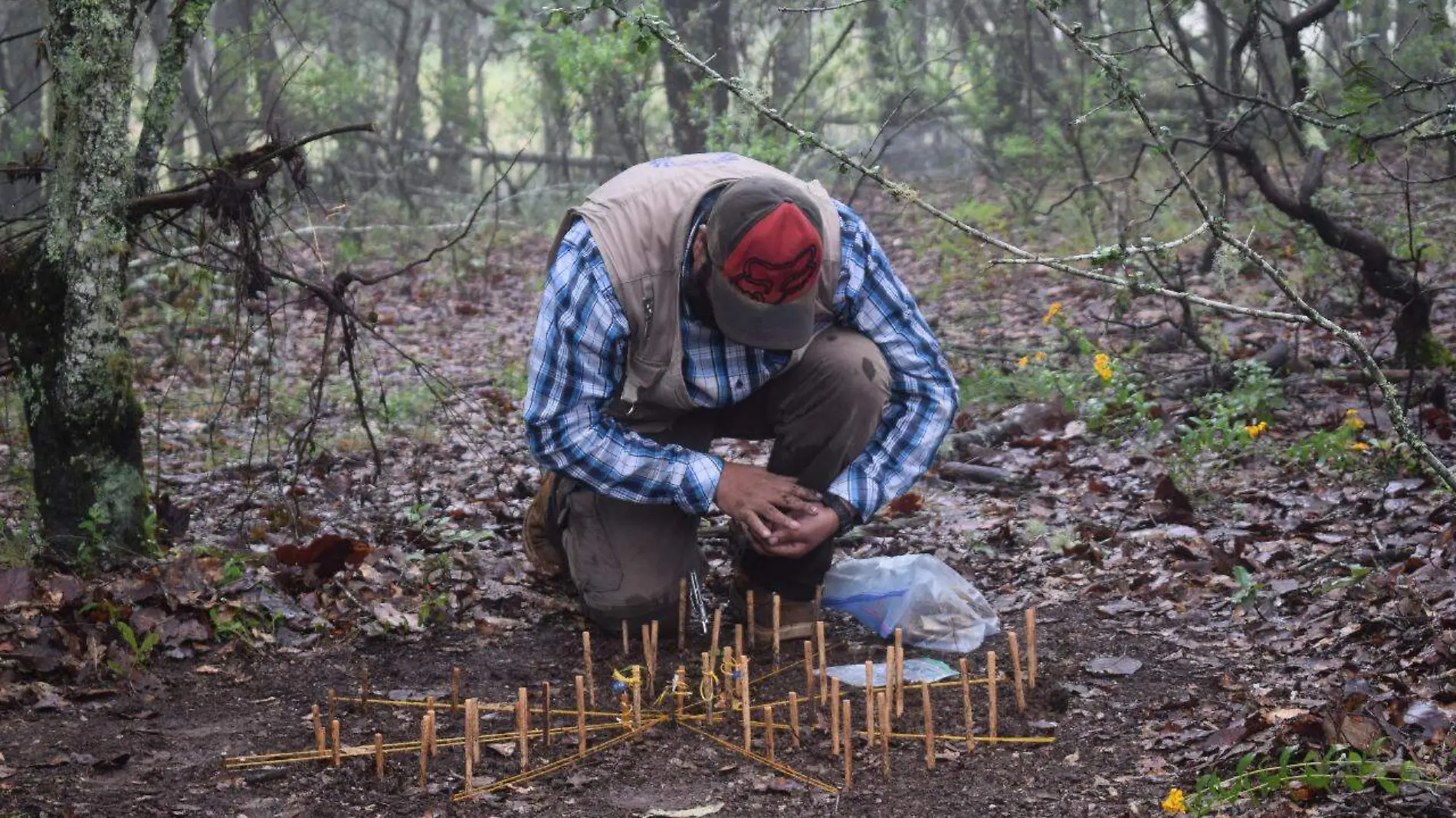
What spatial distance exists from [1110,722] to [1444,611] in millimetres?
845

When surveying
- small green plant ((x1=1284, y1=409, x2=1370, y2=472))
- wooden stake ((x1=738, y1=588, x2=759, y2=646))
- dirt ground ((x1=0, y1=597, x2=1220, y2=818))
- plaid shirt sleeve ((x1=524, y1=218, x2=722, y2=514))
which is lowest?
dirt ground ((x1=0, y1=597, x2=1220, y2=818))

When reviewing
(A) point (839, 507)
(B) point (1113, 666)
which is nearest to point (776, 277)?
(A) point (839, 507)

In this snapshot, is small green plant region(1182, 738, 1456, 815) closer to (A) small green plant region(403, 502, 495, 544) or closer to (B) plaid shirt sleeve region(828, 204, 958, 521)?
(B) plaid shirt sleeve region(828, 204, 958, 521)

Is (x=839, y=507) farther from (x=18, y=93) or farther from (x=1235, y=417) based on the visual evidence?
(x=18, y=93)

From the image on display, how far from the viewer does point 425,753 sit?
2.73 meters

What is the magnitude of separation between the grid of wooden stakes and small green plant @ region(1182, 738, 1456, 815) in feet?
1.72

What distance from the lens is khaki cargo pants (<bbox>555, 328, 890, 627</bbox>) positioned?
3.80m

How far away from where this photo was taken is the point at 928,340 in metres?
3.87

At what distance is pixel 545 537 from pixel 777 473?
0.86 metres

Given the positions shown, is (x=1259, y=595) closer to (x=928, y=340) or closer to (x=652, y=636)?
(x=928, y=340)

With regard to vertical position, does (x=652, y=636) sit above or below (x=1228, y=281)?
below

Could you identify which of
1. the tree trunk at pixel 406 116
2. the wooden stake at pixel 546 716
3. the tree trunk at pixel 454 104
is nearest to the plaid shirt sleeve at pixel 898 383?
the wooden stake at pixel 546 716

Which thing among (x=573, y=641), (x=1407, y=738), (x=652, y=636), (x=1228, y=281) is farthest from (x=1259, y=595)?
(x=1228, y=281)

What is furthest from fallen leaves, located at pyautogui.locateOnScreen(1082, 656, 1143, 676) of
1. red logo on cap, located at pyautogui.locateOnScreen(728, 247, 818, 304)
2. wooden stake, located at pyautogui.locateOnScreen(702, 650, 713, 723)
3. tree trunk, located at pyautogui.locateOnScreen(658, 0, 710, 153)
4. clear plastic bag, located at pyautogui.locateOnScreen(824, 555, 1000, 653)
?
tree trunk, located at pyautogui.locateOnScreen(658, 0, 710, 153)
